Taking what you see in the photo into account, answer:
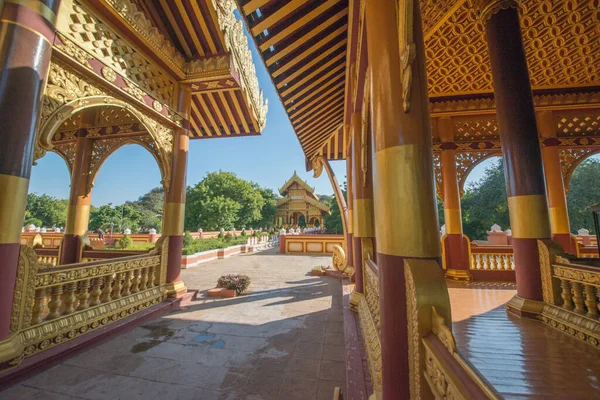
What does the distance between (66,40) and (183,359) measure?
4.25 m

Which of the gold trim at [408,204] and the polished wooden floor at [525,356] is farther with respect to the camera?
the polished wooden floor at [525,356]

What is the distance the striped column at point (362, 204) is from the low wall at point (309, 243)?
395 inches

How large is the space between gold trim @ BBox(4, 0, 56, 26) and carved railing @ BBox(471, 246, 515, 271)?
9.10 metres

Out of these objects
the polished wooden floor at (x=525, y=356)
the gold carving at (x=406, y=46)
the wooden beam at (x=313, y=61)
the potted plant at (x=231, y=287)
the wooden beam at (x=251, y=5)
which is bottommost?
the potted plant at (x=231, y=287)

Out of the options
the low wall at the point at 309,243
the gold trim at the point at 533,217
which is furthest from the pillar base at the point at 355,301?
the low wall at the point at 309,243

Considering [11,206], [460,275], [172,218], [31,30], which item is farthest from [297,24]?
[460,275]

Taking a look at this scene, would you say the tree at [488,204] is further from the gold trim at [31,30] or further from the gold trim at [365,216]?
the gold trim at [31,30]

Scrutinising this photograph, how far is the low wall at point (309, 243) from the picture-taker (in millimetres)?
14320

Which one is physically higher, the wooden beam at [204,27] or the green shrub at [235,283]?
the wooden beam at [204,27]

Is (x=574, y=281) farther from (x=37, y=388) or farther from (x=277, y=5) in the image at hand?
(x=37, y=388)

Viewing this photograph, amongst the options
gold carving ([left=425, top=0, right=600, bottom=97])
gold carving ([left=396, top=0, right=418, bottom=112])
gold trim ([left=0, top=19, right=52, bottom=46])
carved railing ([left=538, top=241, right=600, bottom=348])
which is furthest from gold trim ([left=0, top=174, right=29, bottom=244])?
gold carving ([left=425, top=0, right=600, bottom=97])

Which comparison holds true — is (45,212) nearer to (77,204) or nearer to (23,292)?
(77,204)

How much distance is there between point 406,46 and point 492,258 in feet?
22.9

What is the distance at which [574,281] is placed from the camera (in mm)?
2781
